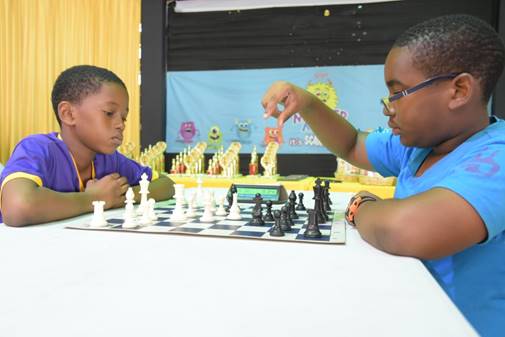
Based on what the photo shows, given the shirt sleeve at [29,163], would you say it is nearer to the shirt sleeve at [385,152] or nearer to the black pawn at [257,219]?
the black pawn at [257,219]

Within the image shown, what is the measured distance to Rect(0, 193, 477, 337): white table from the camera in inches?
18.5

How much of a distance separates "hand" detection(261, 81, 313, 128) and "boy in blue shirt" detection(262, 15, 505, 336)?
0.01 metres

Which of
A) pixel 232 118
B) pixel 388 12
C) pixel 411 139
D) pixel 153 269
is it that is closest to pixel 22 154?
pixel 153 269

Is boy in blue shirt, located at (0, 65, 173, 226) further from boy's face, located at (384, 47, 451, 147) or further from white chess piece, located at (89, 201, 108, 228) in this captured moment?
boy's face, located at (384, 47, 451, 147)

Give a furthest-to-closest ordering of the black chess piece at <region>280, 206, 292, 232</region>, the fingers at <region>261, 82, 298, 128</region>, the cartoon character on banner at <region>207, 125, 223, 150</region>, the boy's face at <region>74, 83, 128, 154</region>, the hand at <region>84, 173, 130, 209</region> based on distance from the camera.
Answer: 1. the cartoon character on banner at <region>207, 125, 223, 150</region>
2. the boy's face at <region>74, 83, 128, 154</region>
3. the hand at <region>84, 173, 130, 209</region>
4. the fingers at <region>261, 82, 298, 128</region>
5. the black chess piece at <region>280, 206, 292, 232</region>

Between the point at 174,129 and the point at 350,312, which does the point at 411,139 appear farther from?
the point at 174,129

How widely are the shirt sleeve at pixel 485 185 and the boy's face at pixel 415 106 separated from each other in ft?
0.52

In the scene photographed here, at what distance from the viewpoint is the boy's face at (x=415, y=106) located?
3.15ft

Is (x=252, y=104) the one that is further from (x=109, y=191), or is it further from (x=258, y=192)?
(x=109, y=191)

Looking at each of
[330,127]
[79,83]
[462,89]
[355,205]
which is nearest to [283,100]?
[330,127]

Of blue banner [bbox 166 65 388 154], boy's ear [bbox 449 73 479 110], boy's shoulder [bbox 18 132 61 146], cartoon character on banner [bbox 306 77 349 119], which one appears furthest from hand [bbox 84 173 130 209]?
cartoon character on banner [bbox 306 77 349 119]

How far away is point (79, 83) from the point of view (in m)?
1.56

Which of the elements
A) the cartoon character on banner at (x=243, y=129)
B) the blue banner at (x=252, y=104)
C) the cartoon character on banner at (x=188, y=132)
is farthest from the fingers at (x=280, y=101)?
the cartoon character on banner at (x=188, y=132)

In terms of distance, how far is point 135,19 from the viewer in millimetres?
4168
